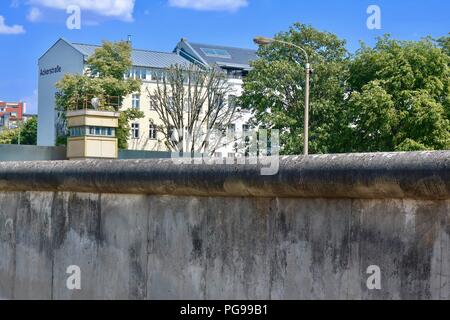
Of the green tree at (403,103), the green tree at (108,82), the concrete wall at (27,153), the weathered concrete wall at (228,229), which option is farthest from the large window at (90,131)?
the weathered concrete wall at (228,229)

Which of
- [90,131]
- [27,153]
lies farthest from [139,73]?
[27,153]

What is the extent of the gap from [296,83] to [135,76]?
4216cm

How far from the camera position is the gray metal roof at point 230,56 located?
108850 millimetres

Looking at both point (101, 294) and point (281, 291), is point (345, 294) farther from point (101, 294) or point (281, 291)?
point (101, 294)

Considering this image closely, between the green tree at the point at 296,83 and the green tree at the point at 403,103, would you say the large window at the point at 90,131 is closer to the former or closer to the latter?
the green tree at the point at 296,83

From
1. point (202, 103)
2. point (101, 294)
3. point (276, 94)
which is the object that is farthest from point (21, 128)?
point (101, 294)

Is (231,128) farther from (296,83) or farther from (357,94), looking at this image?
(357,94)

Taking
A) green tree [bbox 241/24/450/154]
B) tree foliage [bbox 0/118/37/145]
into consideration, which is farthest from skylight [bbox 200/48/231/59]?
green tree [bbox 241/24/450/154]

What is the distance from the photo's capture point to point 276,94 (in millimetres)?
59188

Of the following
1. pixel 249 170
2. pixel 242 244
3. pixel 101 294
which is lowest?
pixel 101 294

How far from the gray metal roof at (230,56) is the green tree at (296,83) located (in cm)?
4644

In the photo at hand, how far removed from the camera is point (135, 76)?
97.3 m

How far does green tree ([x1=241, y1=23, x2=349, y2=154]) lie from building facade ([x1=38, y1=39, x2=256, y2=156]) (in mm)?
31657

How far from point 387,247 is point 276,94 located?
55442mm
